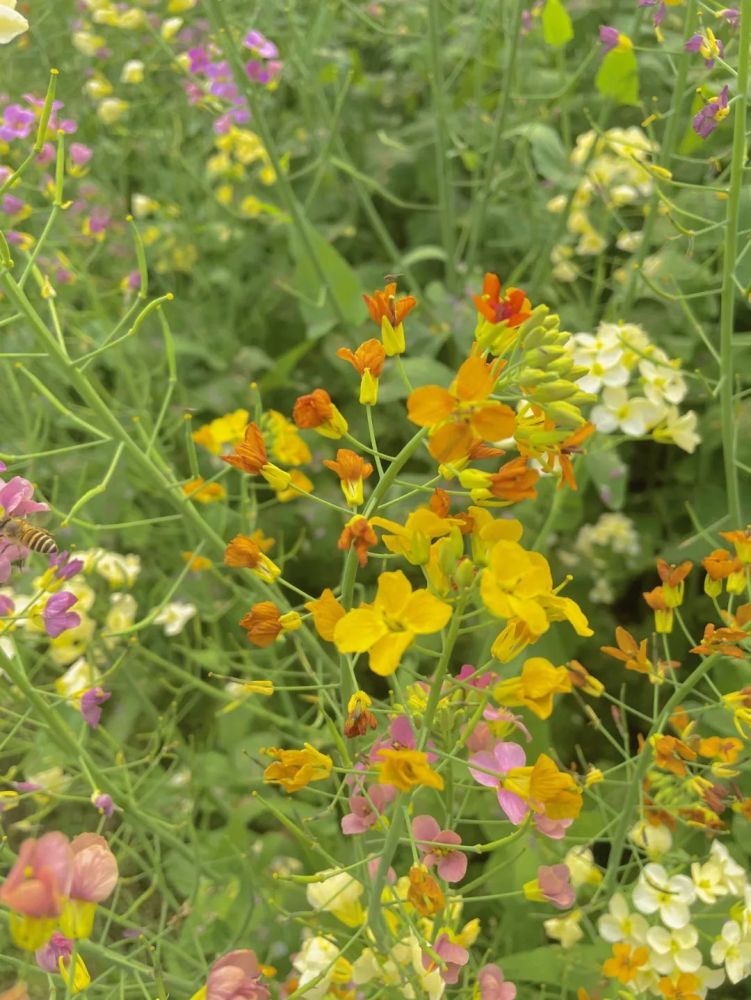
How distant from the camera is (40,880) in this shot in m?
0.40

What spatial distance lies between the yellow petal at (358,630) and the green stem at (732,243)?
600 millimetres

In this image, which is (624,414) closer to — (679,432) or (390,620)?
(679,432)

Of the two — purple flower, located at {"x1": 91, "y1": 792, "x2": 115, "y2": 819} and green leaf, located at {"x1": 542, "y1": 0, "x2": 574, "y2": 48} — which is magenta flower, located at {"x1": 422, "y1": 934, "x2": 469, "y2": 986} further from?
green leaf, located at {"x1": 542, "y1": 0, "x2": 574, "y2": 48}

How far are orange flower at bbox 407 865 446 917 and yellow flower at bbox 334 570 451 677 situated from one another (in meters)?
0.15

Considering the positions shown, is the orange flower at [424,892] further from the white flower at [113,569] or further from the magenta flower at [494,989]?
the white flower at [113,569]

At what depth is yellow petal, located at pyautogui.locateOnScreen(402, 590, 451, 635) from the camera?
0.48 meters

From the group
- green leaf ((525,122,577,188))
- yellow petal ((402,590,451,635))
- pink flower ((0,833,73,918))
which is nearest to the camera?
pink flower ((0,833,73,918))

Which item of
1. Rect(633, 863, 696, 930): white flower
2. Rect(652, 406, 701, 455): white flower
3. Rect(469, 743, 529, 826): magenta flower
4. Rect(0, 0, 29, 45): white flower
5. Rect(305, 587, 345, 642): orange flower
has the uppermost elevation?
Rect(0, 0, 29, 45): white flower

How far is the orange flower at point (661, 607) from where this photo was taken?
2.35 ft

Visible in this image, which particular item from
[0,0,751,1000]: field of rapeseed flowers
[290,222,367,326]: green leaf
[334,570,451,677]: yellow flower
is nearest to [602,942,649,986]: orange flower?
[0,0,751,1000]: field of rapeseed flowers

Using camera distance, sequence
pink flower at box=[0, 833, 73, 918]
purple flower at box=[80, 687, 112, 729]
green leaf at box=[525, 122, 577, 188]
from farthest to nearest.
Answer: green leaf at box=[525, 122, 577, 188]
purple flower at box=[80, 687, 112, 729]
pink flower at box=[0, 833, 73, 918]

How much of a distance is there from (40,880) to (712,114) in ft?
2.63

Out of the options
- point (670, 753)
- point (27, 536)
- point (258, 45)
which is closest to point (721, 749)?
point (670, 753)

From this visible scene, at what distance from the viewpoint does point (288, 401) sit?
176 centimetres
